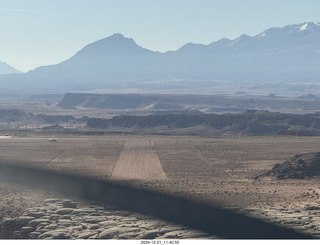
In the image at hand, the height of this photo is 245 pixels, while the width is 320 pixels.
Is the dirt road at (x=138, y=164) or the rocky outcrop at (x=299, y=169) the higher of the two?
the rocky outcrop at (x=299, y=169)

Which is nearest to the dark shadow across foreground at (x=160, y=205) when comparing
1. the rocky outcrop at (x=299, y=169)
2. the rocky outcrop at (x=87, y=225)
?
the rocky outcrop at (x=87, y=225)

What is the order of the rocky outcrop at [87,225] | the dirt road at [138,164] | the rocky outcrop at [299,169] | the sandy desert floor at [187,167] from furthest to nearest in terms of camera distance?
1. the dirt road at [138,164]
2. the rocky outcrop at [299,169]
3. the sandy desert floor at [187,167]
4. the rocky outcrop at [87,225]

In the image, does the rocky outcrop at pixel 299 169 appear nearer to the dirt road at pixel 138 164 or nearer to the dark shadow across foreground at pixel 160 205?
the dirt road at pixel 138 164

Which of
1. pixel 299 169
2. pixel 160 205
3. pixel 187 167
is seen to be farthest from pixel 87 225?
pixel 187 167

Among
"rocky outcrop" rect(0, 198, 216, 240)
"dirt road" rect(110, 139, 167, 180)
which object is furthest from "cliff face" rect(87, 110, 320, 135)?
"rocky outcrop" rect(0, 198, 216, 240)

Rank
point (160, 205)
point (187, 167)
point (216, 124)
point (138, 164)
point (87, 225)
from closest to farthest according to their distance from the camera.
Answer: point (87, 225) < point (160, 205) < point (187, 167) < point (138, 164) < point (216, 124)

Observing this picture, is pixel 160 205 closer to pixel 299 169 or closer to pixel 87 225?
pixel 87 225
